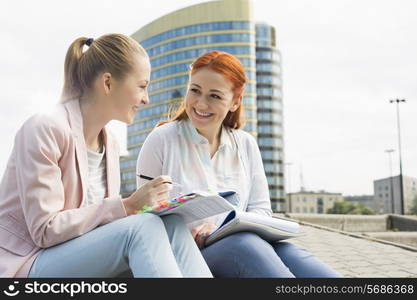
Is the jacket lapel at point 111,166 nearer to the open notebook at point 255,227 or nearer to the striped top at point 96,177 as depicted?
the striped top at point 96,177

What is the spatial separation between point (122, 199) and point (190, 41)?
187 feet

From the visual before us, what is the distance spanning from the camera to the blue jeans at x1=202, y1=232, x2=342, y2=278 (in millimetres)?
1925

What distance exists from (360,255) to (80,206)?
4796 mm

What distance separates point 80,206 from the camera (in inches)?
71.4

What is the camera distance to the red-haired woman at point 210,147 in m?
2.41

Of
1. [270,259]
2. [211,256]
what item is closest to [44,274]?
[211,256]

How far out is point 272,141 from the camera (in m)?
57.9

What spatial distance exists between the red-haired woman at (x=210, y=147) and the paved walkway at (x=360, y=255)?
1082mm

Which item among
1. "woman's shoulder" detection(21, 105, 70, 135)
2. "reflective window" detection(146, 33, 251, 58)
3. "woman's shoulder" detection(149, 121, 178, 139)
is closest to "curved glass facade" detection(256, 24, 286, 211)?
"reflective window" detection(146, 33, 251, 58)

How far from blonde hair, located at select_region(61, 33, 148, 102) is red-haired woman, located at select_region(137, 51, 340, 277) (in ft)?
1.78

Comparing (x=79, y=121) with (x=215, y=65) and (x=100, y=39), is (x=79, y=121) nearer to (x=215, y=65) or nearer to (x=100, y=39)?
(x=100, y=39)

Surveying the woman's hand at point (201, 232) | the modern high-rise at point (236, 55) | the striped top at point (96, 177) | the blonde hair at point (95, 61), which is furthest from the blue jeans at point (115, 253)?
the modern high-rise at point (236, 55)

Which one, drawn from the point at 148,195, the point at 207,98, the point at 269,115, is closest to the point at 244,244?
the point at 148,195

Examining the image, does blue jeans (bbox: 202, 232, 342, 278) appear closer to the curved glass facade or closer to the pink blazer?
the pink blazer
